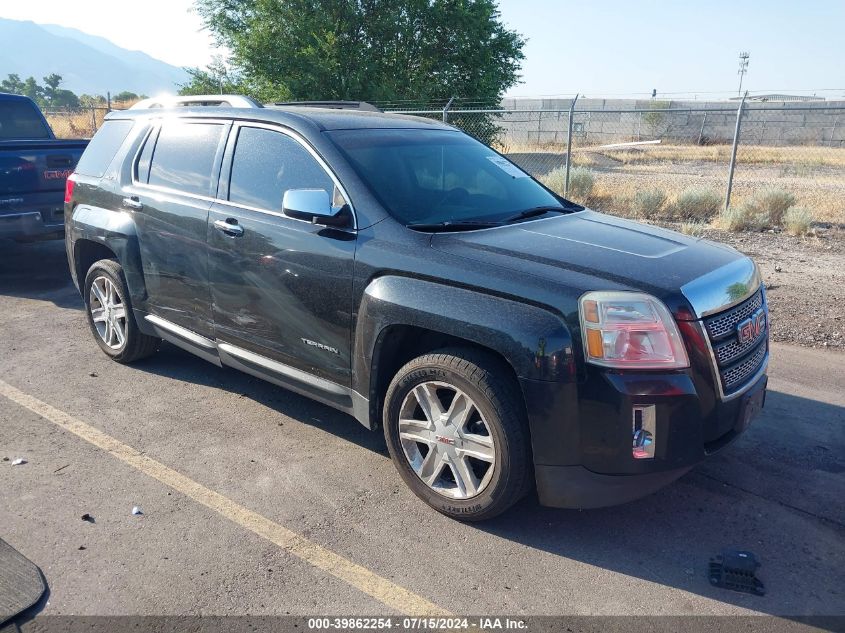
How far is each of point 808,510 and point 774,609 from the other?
0.90 metres

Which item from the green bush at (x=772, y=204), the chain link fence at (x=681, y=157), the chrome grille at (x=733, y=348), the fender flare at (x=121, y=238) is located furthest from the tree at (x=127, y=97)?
the chrome grille at (x=733, y=348)

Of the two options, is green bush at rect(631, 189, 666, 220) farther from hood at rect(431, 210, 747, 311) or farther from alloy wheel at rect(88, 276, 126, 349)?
alloy wheel at rect(88, 276, 126, 349)

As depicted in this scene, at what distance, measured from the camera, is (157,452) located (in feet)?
13.8

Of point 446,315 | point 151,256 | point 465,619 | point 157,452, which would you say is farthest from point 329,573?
point 151,256

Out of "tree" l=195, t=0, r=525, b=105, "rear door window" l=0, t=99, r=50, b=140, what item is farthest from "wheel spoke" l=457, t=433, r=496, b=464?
"tree" l=195, t=0, r=525, b=105

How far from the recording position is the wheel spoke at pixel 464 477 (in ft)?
11.1

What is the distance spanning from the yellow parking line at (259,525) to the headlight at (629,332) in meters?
1.26

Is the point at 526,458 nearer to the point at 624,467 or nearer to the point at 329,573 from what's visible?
the point at 624,467

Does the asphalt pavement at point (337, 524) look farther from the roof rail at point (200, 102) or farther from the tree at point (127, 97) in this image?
the tree at point (127, 97)

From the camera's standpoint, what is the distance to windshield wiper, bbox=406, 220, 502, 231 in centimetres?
368

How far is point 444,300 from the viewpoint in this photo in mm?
3305

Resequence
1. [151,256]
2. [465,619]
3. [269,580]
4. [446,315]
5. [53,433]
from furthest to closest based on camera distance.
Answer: [151,256] < [53,433] < [446,315] < [269,580] < [465,619]

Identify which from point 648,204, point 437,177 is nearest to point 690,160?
point 648,204

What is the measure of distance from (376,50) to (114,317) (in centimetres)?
1800
